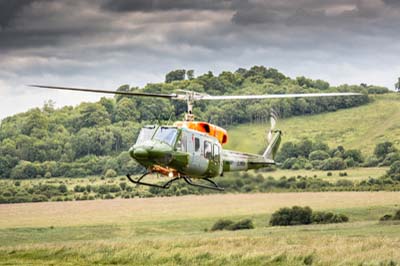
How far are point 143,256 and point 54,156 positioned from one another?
104600 millimetres

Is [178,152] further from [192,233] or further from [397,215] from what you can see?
[397,215]

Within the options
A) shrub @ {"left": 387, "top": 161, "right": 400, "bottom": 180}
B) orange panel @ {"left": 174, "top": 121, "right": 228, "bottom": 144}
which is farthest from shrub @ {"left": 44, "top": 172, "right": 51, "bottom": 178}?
orange panel @ {"left": 174, "top": 121, "right": 228, "bottom": 144}

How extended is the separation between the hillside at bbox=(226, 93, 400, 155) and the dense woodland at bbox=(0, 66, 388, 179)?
1747 mm

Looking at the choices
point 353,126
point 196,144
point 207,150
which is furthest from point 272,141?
point 353,126

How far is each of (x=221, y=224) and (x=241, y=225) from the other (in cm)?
271

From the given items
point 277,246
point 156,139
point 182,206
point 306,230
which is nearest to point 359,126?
point 182,206

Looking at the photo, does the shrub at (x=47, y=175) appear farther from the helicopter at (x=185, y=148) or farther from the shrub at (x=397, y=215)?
the helicopter at (x=185, y=148)

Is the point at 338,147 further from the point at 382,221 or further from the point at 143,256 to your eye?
the point at 143,256

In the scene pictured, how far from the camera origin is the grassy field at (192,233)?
203 feet

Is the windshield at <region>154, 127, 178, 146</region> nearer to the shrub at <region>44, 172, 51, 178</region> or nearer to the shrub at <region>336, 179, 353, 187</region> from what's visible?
the shrub at <region>336, 179, 353, 187</region>

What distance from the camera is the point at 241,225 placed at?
98938 millimetres

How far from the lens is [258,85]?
198 m

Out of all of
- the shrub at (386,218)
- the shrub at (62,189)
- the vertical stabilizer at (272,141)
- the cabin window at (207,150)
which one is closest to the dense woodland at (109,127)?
the shrub at (62,189)

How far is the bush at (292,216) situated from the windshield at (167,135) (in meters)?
52.3
